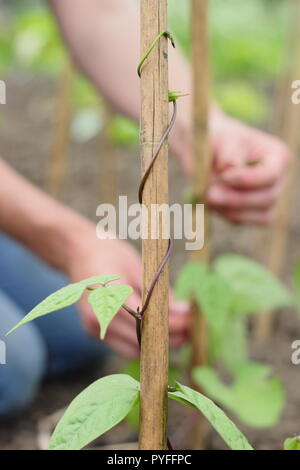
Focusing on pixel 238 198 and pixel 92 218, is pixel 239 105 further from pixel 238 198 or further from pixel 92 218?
pixel 238 198

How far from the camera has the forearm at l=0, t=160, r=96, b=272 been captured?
102cm

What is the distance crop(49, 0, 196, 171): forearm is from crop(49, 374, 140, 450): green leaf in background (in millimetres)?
664

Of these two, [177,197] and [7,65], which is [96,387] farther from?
[7,65]

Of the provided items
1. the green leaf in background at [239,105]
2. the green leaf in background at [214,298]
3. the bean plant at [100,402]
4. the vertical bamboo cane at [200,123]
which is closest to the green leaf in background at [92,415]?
the bean plant at [100,402]

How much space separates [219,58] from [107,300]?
289cm

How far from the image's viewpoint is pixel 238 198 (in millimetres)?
968

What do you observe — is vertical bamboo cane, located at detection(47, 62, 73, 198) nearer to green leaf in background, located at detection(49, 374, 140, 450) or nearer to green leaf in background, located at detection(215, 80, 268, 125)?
green leaf in background, located at detection(215, 80, 268, 125)

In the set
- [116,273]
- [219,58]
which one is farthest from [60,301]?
[219,58]

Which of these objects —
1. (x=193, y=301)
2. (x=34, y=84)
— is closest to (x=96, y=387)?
(x=193, y=301)

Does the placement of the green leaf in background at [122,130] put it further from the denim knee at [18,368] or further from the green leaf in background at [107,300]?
the green leaf in background at [107,300]

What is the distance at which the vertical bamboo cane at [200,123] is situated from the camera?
34.7 inches

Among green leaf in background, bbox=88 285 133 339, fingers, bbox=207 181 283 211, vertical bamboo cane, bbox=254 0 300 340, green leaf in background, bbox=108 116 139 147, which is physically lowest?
green leaf in background, bbox=88 285 133 339

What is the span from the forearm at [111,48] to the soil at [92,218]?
0.48 meters

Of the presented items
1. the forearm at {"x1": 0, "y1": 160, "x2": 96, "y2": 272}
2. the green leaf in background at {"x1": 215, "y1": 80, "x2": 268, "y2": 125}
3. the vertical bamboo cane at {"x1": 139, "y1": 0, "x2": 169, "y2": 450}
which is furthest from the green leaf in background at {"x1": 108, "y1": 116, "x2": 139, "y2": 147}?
the vertical bamboo cane at {"x1": 139, "y1": 0, "x2": 169, "y2": 450}
